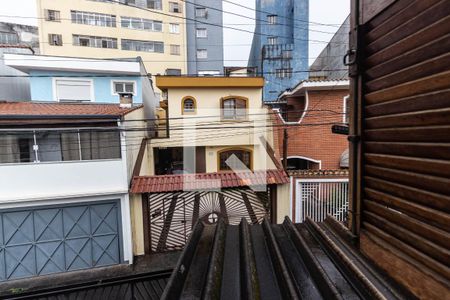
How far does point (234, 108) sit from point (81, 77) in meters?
7.83

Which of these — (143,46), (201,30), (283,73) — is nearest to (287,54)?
(283,73)

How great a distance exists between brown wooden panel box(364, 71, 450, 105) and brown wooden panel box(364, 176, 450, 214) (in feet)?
1.74

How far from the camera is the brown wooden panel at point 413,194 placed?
1098 mm

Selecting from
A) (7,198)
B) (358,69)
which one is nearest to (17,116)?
(7,198)

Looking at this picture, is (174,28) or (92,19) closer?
(92,19)

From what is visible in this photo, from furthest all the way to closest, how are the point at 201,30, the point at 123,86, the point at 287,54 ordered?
the point at 287,54 → the point at 201,30 → the point at 123,86

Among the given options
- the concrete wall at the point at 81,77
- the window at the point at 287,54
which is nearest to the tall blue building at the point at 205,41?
the window at the point at 287,54

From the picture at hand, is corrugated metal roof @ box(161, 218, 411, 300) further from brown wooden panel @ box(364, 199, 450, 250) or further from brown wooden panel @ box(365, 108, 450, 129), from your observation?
brown wooden panel @ box(365, 108, 450, 129)

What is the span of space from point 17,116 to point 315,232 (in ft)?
25.2

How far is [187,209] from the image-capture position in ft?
24.8

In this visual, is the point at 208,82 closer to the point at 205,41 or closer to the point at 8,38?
the point at 205,41

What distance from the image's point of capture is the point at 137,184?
23.3 ft

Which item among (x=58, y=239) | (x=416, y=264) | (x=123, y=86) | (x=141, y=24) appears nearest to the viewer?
(x=416, y=264)

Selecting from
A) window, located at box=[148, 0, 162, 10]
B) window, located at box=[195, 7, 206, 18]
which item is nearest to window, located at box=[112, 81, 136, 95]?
window, located at box=[148, 0, 162, 10]
